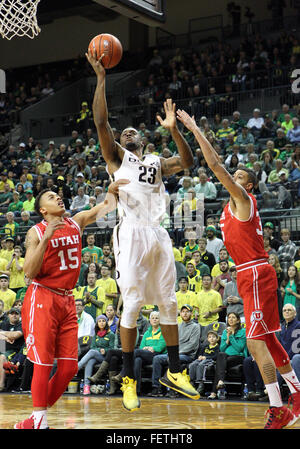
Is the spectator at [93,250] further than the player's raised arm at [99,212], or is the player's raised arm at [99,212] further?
the spectator at [93,250]

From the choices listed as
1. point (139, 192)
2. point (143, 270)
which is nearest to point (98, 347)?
point (143, 270)

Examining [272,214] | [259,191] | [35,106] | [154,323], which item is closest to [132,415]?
[154,323]

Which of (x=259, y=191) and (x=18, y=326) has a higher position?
(x=259, y=191)

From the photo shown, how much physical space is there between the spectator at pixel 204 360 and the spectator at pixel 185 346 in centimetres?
15

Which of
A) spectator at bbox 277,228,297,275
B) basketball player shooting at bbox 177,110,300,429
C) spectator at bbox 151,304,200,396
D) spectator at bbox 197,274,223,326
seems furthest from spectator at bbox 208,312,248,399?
basketball player shooting at bbox 177,110,300,429

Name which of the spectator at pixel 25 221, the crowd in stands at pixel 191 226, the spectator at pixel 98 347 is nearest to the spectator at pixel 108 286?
the crowd in stands at pixel 191 226

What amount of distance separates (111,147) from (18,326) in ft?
23.8

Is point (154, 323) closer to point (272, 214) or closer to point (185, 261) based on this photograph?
point (185, 261)

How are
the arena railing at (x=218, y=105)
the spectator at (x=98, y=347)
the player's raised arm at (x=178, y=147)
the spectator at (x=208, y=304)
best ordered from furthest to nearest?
the arena railing at (x=218, y=105) → the spectator at (x=98, y=347) → the spectator at (x=208, y=304) → the player's raised arm at (x=178, y=147)

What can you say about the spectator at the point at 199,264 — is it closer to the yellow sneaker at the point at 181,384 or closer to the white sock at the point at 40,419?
the yellow sneaker at the point at 181,384

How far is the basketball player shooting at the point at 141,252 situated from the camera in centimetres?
609

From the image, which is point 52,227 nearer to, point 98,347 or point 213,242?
point 98,347
